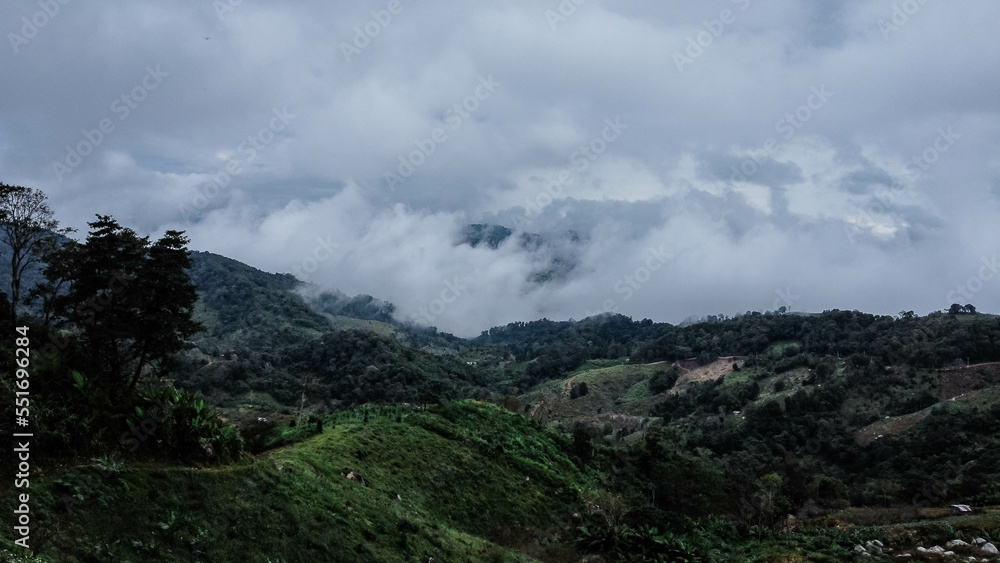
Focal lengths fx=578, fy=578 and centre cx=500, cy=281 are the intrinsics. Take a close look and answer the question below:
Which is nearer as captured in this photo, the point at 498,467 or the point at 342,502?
the point at 342,502

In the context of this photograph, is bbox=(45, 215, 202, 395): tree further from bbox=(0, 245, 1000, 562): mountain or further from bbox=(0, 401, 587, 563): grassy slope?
bbox=(0, 401, 587, 563): grassy slope

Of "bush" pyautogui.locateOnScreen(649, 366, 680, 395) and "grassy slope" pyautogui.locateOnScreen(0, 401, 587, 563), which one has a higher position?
"bush" pyautogui.locateOnScreen(649, 366, 680, 395)

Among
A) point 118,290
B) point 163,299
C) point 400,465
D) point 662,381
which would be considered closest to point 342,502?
point 400,465

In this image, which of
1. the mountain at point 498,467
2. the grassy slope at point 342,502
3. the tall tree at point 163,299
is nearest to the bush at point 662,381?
the mountain at point 498,467

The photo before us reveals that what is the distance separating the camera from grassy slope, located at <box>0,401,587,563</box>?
17047 millimetres

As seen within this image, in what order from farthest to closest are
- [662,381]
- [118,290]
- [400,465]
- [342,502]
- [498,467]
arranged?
[662,381]
[498,467]
[400,465]
[118,290]
[342,502]

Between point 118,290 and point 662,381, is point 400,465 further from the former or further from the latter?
point 662,381

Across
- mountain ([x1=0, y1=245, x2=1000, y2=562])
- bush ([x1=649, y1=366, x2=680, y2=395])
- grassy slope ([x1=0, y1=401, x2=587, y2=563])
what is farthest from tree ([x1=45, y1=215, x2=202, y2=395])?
bush ([x1=649, y1=366, x2=680, y2=395])

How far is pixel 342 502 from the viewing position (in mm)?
25391

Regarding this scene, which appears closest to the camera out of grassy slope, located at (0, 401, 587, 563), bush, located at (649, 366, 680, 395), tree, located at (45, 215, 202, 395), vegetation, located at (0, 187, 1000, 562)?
grassy slope, located at (0, 401, 587, 563)

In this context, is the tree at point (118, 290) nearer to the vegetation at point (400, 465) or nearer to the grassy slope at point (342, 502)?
the vegetation at point (400, 465)

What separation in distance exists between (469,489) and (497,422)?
14639 mm

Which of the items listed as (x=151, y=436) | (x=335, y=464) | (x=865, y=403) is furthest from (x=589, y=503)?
(x=865, y=403)

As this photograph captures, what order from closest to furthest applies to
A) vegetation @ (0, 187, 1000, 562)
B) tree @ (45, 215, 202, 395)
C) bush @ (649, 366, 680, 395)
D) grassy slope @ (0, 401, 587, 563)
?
1. grassy slope @ (0, 401, 587, 563)
2. vegetation @ (0, 187, 1000, 562)
3. tree @ (45, 215, 202, 395)
4. bush @ (649, 366, 680, 395)
